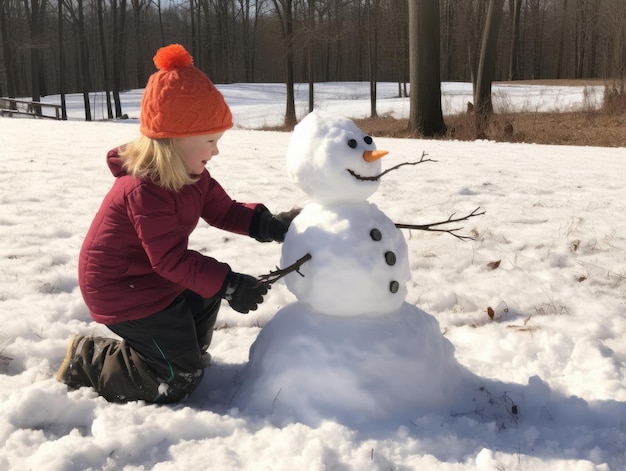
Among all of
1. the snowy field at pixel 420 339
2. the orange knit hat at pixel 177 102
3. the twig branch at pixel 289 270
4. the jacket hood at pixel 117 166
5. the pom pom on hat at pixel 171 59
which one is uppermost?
the pom pom on hat at pixel 171 59

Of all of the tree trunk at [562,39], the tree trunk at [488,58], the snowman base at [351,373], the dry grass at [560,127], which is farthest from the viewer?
the tree trunk at [562,39]

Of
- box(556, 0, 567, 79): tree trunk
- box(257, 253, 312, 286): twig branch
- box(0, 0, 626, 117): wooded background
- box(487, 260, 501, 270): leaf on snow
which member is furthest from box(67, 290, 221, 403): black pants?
box(556, 0, 567, 79): tree trunk

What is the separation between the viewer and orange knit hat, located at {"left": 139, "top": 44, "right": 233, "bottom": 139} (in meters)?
1.94

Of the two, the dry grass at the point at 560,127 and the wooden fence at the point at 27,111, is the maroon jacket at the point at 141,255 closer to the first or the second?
the dry grass at the point at 560,127

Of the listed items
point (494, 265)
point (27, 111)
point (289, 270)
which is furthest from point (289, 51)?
point (289, 270)

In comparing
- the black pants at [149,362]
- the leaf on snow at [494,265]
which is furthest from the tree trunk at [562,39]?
the black pants at [149,362]

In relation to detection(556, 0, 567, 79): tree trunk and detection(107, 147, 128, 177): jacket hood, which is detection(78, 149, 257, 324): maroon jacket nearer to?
detection(107, 147, 128, 177): jacket hood

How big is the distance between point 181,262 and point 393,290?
2.34 feet

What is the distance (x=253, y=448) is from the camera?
171 cm

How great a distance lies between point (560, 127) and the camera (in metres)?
12.9

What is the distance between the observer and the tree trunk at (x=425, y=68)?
1048cm

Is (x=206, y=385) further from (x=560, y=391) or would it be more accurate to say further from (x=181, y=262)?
(x=560, y=391)

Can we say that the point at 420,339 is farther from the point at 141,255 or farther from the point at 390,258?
the point at 141,255

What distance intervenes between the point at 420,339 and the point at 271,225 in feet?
2.45
